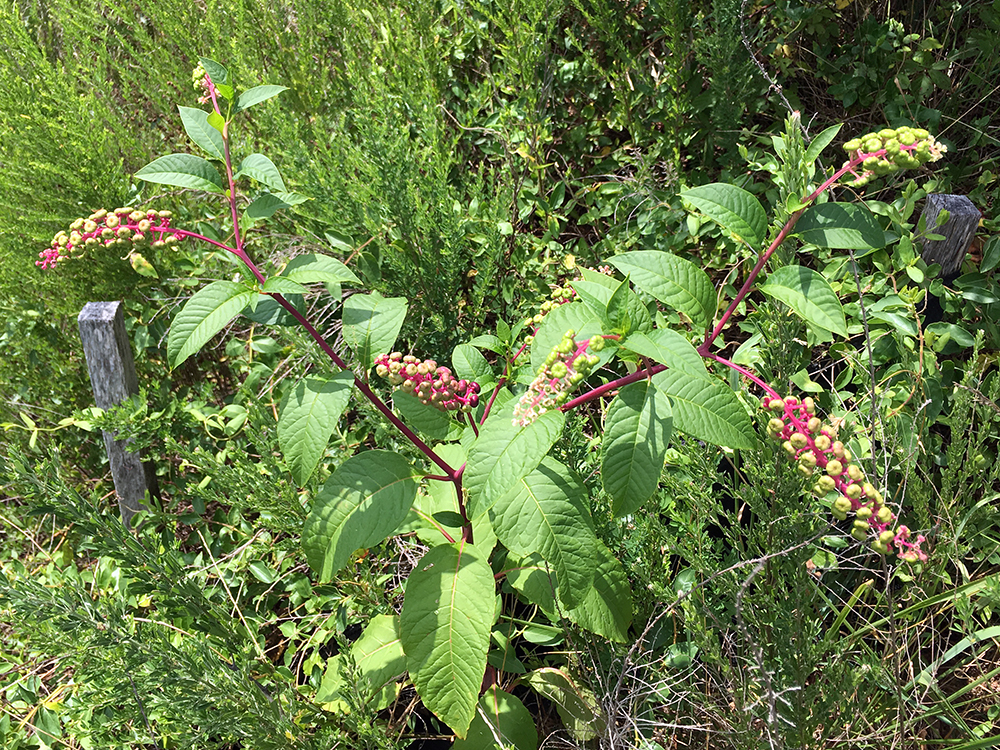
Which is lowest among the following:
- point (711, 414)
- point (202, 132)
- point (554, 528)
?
point (554, 528)

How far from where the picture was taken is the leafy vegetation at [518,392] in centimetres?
140

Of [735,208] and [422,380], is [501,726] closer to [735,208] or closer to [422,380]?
[422,380]

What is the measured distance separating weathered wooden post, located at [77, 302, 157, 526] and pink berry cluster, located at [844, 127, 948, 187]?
2504 millimetres

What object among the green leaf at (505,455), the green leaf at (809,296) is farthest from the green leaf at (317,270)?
the green leaf at (809,296)

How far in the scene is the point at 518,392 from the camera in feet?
5.89

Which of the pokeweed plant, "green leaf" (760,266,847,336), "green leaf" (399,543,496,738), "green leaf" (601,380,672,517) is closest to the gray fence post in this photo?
the pokeweed plant

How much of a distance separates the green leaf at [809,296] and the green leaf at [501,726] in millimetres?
1235

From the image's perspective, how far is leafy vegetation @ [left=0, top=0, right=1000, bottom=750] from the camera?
1404 millimetres

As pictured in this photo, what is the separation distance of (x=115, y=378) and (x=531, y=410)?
2.15 metres

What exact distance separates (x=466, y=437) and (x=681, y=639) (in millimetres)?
946

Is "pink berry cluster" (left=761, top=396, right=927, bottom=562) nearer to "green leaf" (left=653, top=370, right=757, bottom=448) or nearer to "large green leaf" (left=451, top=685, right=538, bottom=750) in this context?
"green leaf" (left=653, top=370, right=757, bottom=448)

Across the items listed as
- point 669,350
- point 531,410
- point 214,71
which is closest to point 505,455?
point 531,410

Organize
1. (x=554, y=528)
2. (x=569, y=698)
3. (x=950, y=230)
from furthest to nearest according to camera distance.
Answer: (x=950, y=230), (x=569, y=698), (x=554, y=528)

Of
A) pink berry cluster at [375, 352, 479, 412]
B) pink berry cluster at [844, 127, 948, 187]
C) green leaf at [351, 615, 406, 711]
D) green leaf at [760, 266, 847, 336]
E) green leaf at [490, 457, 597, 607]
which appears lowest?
green leaf at [351, 615, 406, 711]
